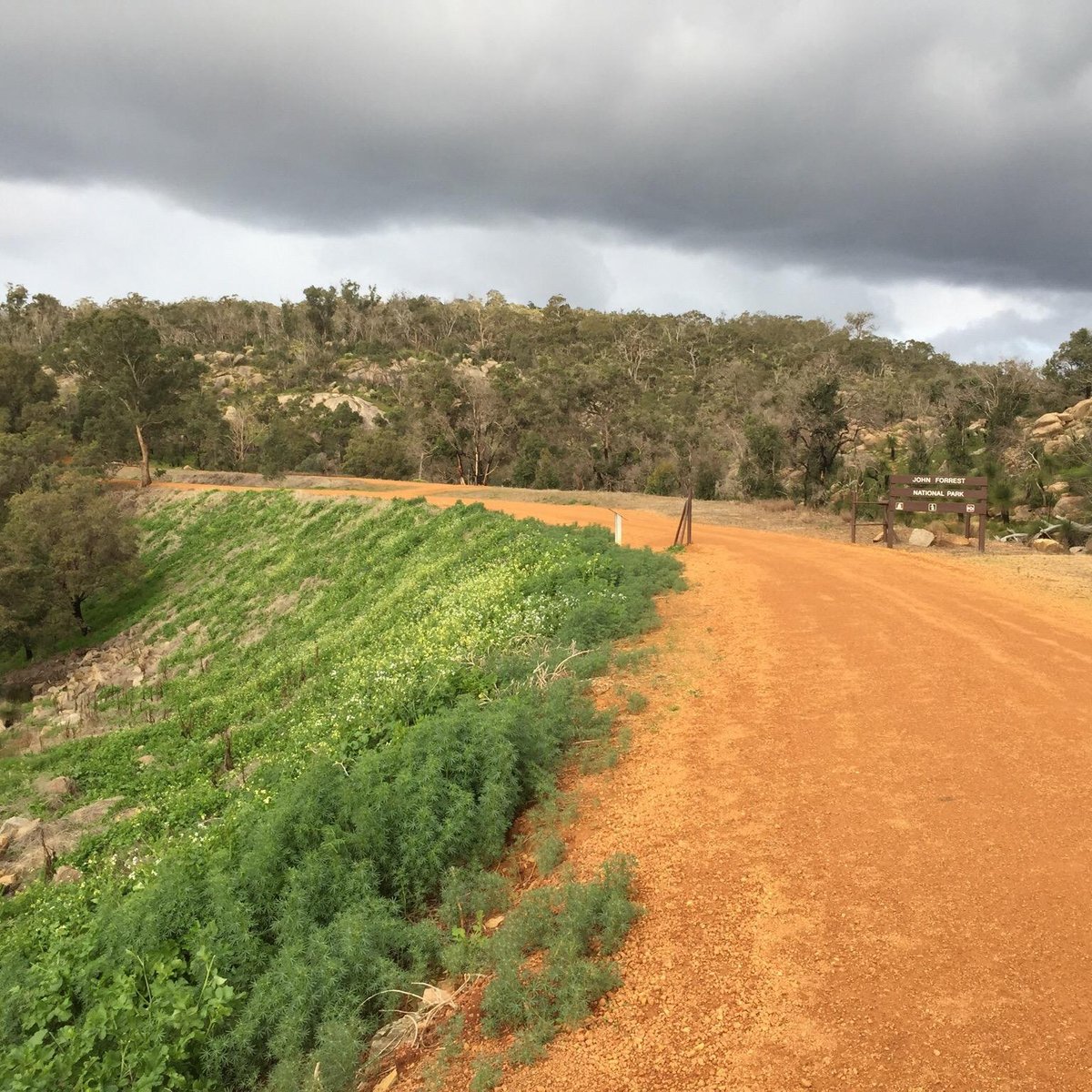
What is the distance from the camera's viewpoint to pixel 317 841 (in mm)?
6320

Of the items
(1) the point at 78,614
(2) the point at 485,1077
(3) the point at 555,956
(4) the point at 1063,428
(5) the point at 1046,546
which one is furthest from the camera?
(4) the point at 1063,428

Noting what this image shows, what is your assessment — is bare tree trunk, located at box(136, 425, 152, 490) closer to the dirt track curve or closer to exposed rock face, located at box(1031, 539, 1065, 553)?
the dirt track curve

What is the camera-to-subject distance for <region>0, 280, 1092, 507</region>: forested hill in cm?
2808

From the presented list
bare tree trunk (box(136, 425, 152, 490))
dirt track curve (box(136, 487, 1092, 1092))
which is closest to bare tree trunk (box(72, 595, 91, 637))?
bare tree trunk (box(136, 425, 152, 490))

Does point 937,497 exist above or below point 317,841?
above

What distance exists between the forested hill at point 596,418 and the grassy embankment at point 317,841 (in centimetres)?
1307

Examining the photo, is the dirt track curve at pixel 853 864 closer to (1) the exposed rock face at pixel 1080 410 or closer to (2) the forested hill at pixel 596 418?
(2) the forested hill at pixel 596 418

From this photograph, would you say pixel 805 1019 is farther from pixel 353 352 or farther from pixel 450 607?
pixel 353 352

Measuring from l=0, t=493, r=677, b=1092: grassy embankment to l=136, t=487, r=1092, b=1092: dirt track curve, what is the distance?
528 mm

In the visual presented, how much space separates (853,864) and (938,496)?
1424 cm

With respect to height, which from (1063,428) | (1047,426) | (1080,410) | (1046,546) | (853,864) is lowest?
(853,864)

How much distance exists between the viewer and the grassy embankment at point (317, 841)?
482 cm

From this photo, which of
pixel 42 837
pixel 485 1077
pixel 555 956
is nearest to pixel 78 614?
pixel 42 837

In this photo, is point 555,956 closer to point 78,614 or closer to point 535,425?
point 78,614
